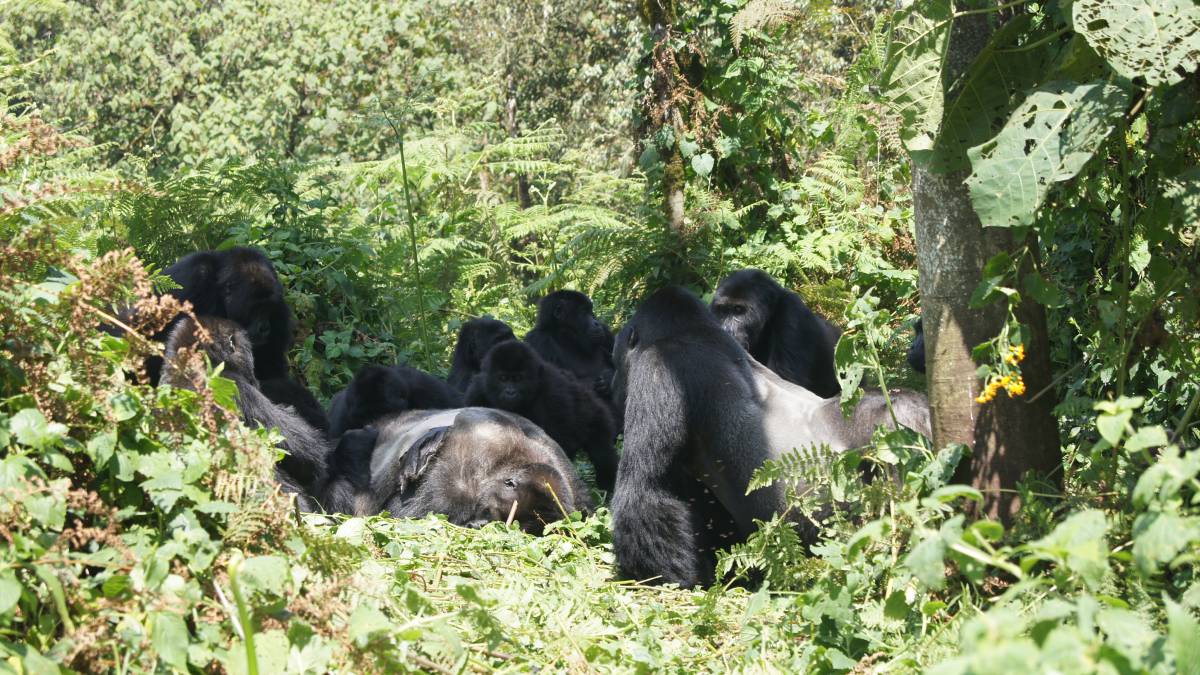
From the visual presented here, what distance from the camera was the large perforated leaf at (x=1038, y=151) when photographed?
2705 millimetres

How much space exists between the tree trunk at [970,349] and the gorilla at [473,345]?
14.3 feet

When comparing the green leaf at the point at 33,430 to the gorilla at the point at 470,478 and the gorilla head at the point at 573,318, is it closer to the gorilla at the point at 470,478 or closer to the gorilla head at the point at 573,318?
the gorilla at the point at 470,478

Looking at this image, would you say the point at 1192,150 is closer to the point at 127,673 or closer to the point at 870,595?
the point at 870,595

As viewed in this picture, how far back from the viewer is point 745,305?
5867 mm

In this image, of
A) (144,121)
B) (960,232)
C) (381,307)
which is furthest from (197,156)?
(960,232)

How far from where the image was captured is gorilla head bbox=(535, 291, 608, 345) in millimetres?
7746

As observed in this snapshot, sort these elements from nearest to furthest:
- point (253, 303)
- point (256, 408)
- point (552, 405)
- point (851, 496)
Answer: point (851, 496) < point (256, 408) < point (253, 303) < point (552, 405)

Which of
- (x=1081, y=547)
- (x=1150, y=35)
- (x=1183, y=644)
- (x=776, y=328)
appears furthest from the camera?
(x=776, y=328)

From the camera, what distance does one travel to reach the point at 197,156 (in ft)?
49.6

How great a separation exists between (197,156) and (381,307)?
26.9 ft

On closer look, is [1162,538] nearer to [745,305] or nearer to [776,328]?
[745,305]

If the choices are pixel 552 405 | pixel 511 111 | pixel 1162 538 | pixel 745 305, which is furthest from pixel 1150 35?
pixel 511 111

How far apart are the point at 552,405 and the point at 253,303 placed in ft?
5.76

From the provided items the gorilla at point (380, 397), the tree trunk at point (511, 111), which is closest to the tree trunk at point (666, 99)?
the gorilla at point (380, 397)
